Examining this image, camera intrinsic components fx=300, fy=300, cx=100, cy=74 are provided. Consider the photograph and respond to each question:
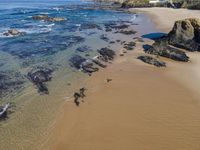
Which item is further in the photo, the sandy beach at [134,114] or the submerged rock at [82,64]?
the submerged rock at [82,64]

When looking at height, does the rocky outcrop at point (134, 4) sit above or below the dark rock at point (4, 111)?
below

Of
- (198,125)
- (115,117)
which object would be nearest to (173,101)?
(198,125)

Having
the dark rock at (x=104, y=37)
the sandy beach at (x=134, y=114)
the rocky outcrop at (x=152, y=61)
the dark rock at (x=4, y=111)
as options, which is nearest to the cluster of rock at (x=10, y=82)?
the dark rock at (x=4, y=111)

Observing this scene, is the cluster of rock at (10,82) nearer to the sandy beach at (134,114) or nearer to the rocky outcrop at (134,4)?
the sandy beach at (134,114)

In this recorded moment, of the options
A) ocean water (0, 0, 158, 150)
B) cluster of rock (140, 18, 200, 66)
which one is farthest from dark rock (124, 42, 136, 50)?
cluster of rock (140, 18, 200, 66)

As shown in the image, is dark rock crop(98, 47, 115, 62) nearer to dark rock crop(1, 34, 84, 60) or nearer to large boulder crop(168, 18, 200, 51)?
dark rock crop(1, 34, 84, 60)

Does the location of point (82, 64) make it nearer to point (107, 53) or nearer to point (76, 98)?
point (107, 53)
